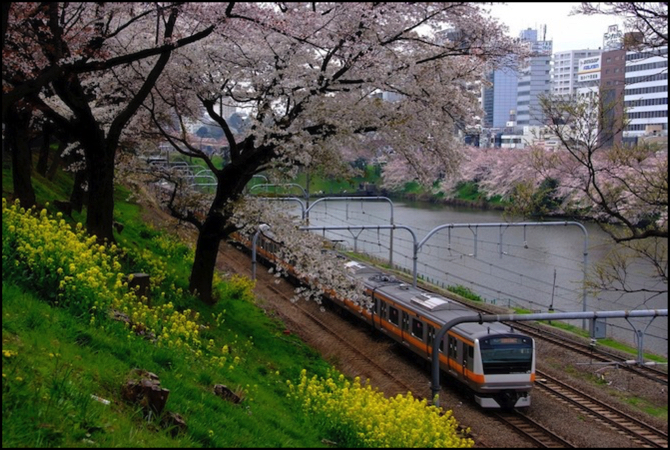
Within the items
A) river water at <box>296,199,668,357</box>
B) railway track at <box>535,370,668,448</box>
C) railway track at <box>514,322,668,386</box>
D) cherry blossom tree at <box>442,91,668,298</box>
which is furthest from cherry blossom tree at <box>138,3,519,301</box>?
railway track at <box>514,322,668,386</box>

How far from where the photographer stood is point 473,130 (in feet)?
43.5

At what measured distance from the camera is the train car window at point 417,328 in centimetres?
1552

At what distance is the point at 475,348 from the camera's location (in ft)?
43.8

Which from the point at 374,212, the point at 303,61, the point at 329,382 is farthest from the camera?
the point at 374,212

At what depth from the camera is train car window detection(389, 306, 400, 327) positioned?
1694 centimetres

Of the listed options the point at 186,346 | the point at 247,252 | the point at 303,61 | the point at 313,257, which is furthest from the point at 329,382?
the point at 247,252

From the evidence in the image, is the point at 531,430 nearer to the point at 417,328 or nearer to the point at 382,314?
the point at 417,328

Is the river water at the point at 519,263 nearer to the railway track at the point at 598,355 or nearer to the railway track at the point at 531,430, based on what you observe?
the railway track at the point at 598,355

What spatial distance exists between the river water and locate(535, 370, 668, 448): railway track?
150 cm

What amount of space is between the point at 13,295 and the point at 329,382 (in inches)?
169

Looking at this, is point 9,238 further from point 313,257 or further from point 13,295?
point 313,257

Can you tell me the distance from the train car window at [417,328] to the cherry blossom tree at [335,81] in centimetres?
398

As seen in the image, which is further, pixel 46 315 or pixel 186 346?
pixel 186 346

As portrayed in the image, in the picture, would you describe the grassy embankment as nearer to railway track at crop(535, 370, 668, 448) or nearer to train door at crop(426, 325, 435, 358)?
train door at crop(426, 325, 435, 358)
